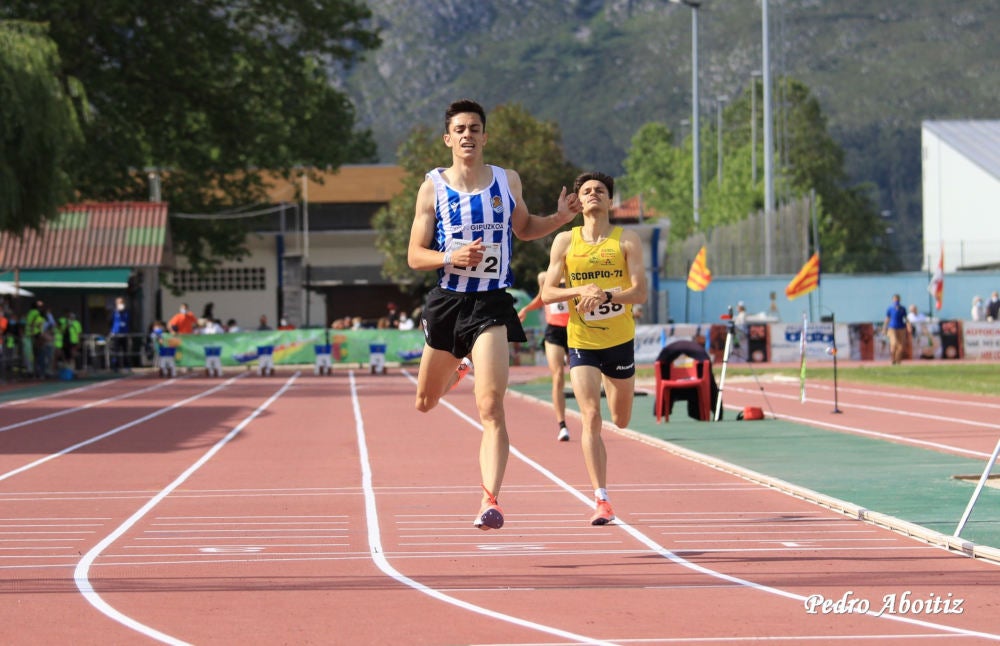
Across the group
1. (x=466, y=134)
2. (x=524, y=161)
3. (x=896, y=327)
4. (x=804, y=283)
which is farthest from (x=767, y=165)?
(x=466, y=134)

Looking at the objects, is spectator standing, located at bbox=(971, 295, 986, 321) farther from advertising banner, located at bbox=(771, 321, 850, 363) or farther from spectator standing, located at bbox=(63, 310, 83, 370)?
spectator standing, located at bbox=(63, 310, 83, 370)

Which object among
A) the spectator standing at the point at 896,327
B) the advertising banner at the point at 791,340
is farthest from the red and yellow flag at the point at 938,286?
the spectator standing at the point at 896,327

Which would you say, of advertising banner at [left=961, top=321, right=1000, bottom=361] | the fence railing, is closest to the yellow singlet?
the fence railing

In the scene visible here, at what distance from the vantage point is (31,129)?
105 feet

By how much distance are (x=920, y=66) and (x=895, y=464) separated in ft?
600

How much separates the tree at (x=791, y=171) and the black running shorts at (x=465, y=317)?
74.4 metres

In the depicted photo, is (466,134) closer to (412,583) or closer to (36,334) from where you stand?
(412,583)

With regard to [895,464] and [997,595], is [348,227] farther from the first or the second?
[997,595]

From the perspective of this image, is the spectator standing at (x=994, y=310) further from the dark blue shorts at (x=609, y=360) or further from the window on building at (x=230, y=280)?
the dark blue shorts at (x=609, y=360)

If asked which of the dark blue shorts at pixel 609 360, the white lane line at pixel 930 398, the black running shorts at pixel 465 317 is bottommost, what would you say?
the white lane line at pixel 930 398

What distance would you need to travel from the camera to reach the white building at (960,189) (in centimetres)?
7069

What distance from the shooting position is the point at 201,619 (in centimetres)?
681

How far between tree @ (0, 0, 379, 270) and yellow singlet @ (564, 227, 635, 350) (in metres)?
29.2

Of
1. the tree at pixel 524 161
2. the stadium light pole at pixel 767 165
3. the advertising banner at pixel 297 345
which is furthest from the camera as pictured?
the tree at pixel 524 161
